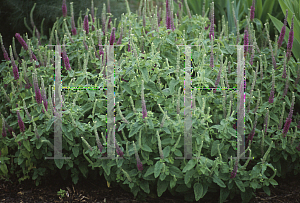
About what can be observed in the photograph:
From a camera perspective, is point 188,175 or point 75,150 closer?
point 188,175

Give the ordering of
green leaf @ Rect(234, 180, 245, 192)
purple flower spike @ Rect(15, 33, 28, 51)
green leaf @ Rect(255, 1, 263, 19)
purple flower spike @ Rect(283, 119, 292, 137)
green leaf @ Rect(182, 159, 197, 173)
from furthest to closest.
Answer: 1. green leaf @ Rect(255, 1, 263, 19)
2. purple flower spike @ Rect(15, 33, 28, 51)
3. purple flower spike @ Rect(283, 119, 292, 137)
4. green leaf @ Rect(234, 180, 245, 192)
5. green leaf @ Rect(182, 159, 197, 173)

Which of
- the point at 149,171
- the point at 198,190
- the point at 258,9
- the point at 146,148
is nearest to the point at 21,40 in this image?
the point at 146,148

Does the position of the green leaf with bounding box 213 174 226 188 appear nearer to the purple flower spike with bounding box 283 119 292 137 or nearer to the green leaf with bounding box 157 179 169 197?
the green leaf with bounding box 157 179 169 197

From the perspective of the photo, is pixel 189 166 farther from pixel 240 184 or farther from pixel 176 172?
pixel 240 184

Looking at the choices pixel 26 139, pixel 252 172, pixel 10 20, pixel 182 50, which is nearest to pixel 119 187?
pixel 26 139

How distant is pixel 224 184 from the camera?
7.00 feet

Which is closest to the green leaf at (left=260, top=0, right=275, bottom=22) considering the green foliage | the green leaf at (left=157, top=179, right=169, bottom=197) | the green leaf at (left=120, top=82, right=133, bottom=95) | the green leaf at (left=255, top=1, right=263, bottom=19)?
the green leaf at (left=255, top=1, right=263, bottom=19)

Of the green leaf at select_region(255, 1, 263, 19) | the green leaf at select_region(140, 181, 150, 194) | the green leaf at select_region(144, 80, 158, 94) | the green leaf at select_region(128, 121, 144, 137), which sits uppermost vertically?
the green leaf at select_region(255, 1, 263, 19)

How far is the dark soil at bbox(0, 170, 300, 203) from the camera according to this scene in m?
2.45

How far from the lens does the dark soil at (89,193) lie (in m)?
2.45

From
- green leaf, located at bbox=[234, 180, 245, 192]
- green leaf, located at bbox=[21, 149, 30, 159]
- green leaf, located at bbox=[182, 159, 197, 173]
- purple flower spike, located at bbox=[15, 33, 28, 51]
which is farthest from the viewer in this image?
purple flower spike, located at bbox=[15, 33, 28, 51]

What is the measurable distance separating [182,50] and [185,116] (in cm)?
72

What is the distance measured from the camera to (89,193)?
253cm

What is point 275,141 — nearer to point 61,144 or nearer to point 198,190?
point 198,190
